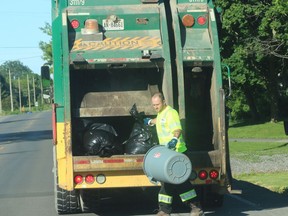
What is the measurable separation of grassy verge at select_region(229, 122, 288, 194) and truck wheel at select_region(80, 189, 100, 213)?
12.5 feet

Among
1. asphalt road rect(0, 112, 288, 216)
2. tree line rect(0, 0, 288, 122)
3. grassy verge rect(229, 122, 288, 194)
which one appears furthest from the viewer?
tree line rect(0, 0, 288, 122)

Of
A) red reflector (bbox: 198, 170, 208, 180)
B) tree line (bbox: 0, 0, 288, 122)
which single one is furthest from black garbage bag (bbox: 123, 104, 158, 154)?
tree line (bbox: 0, 0, 288, 122)

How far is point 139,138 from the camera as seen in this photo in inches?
361

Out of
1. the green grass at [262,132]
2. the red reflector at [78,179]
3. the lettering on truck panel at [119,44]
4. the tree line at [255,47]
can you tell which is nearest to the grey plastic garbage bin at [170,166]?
the red reflector at [78,179]

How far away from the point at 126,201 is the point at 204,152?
2766mm

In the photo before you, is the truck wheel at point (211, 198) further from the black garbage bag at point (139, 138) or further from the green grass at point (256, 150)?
the green grass at point (256, 150)

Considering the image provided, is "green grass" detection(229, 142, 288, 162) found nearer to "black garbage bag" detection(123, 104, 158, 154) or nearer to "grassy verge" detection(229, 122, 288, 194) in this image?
"grassy verge" detection(229, 122, 288, 194)

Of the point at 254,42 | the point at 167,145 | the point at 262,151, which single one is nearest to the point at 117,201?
the point at 167,145

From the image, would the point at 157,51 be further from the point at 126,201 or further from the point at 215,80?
the point at 126,201

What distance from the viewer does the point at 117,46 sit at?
8852 mm

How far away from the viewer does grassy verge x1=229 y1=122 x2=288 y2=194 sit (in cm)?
1351

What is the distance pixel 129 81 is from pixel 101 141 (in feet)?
3.78

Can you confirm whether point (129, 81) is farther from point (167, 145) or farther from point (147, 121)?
point (167, 145)

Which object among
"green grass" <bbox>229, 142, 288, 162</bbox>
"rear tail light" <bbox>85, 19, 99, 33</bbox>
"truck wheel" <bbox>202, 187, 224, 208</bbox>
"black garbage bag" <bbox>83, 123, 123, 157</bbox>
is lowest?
"green grass" <bbox>229, 142, 288, 162</bbox>
